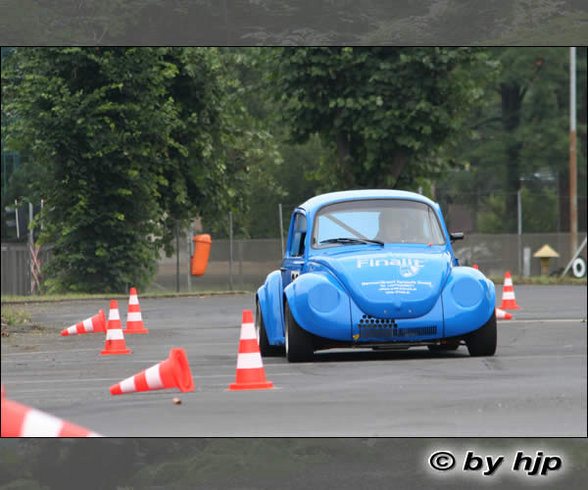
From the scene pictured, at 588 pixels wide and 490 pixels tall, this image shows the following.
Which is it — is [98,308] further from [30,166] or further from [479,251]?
[479,251]

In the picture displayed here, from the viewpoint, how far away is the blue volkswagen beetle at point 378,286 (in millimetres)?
6262

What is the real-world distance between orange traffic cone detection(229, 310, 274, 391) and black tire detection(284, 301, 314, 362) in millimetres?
3542

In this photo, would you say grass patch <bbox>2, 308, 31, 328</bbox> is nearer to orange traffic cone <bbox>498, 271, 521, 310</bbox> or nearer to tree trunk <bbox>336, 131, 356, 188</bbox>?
tree trunk <bbox>336, 131, 356, 188</bbox>

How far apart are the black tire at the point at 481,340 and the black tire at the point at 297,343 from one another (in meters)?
0.77

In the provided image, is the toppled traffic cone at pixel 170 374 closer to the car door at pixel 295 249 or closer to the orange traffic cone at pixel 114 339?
the car door at pixel 295 249

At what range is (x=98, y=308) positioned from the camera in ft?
33.4

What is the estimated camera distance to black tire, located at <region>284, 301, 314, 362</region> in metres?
6.43

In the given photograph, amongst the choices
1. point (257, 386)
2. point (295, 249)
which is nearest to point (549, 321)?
point (257, 386)

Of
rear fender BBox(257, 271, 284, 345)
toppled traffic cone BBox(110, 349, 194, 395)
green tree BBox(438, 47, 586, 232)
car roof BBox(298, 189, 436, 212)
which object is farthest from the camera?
green tree BBox(438, 47, 586, 232)

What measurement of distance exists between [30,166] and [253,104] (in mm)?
1880

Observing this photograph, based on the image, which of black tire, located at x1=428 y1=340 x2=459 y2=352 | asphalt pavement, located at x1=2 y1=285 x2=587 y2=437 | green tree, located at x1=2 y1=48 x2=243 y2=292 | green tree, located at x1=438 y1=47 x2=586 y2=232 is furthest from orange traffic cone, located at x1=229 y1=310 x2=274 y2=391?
green tree, located at x1=438 y1=47 x2=586 y2=232

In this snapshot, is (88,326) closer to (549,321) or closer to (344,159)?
(344,159)

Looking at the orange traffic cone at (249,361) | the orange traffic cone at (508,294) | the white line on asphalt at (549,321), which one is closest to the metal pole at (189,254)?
the orange traffic cone at (249,361)
